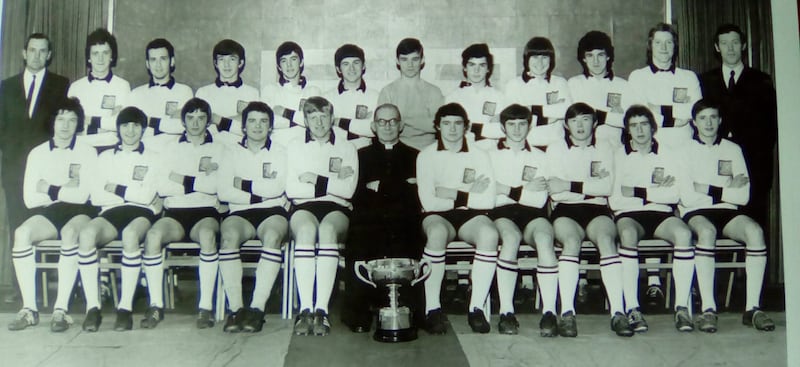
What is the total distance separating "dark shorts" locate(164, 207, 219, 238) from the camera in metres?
2.85

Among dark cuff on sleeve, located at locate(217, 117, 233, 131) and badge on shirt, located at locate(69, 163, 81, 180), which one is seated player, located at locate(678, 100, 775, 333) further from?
badge on shirt, located at locate(69, 163, 81, 180)

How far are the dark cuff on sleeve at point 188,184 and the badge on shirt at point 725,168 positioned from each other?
7.45 feet

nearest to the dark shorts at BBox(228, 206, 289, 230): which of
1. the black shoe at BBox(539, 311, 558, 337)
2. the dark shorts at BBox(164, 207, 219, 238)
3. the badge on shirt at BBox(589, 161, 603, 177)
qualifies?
the dark shorts at BBox(164, 207, 219, 238)

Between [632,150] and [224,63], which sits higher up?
[224,63]

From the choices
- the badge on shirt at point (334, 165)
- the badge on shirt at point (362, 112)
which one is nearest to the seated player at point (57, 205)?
the badge on shirt at point (334, 165)

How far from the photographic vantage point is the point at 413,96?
9.37 feet

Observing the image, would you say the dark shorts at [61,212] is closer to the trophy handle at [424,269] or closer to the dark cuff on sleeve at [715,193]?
the trophy handle at [424,269]

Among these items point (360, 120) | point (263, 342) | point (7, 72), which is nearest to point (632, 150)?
point (360, 120)

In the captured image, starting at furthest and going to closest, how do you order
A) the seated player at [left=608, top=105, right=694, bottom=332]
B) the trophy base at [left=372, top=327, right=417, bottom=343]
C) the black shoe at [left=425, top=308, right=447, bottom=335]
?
the seated player at [left=608, top=105, right=694, bottom=332], the black shoe at [left=425, top=308, right=447, bottom=335], the trophy base at [left=372, top=327, right=417, bottom=343]

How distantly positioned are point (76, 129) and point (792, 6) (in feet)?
9.92

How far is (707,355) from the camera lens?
263cm

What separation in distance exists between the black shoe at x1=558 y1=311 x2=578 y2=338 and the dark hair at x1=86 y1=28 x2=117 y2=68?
218cm

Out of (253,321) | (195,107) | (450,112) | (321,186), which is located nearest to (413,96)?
(450,112)

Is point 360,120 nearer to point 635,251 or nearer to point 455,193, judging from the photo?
point 455,193
